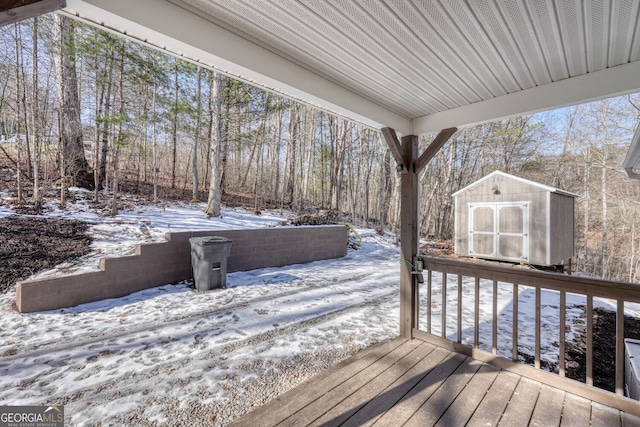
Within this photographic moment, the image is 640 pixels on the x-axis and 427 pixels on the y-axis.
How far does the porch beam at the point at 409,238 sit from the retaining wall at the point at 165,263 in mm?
3651

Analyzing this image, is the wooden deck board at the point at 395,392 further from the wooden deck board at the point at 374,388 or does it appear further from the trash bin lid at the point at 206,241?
the trash bin lid at the point at 206,241

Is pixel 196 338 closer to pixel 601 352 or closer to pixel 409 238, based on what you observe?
pixel 409 238

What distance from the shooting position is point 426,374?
7.53ft

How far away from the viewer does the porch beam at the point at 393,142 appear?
293 centimetres

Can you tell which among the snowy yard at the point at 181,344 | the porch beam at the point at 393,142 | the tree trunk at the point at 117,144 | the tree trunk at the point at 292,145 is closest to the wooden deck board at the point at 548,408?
the snowy yard at the point at 181,344

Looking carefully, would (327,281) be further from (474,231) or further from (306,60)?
(474,231)

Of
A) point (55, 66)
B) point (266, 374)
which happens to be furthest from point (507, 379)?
point (55, 66)

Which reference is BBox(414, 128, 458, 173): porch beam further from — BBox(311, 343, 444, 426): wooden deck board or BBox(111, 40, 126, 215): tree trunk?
BBox(111, 40, 126, 215): tree trunk

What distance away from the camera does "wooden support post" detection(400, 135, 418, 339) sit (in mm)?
2975

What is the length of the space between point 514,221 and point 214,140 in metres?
8.33

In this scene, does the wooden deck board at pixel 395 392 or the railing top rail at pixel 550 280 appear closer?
the wooden deck board at pixel 395 392

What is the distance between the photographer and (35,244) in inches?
172

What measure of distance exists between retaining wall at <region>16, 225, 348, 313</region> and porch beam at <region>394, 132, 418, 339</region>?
3.65m

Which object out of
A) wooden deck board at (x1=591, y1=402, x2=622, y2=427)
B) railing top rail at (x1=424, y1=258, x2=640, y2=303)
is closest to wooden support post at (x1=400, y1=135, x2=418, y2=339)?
railing top rail at (x1=424, y1=258, x2=640, y2=303)
